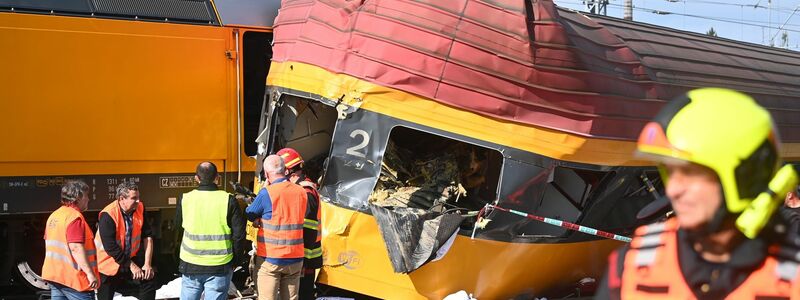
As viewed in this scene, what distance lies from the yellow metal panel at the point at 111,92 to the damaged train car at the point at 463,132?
0.87m

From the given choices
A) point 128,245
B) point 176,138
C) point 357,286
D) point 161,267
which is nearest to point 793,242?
point 357,286

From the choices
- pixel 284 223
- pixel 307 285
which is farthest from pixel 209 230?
pixel 307 285

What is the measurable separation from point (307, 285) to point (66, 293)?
178 cm

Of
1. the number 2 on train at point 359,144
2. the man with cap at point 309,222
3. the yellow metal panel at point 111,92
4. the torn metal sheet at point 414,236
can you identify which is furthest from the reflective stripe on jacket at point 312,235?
the yellow metal panel at point 111,92

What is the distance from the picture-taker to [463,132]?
228 inches

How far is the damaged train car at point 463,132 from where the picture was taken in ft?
19.0

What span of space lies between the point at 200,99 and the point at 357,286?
7.82 ft

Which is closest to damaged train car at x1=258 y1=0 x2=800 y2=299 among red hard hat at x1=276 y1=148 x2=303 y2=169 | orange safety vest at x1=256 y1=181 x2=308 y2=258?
red hard hat at x1=276 y1=148 x2=303 y2=169

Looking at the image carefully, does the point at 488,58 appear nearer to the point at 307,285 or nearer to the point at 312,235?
the point at 312,235

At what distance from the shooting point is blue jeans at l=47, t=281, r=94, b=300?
17.6 feet

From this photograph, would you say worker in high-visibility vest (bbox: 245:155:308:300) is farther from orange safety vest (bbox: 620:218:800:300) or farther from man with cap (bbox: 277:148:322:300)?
orange safety vest (bbox: 620:218:800:300)

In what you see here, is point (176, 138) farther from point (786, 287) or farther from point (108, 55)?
point (786, 287)

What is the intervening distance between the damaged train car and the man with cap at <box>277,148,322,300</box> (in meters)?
0.14

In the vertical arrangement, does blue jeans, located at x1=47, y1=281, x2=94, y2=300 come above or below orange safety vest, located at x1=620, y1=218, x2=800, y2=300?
below
